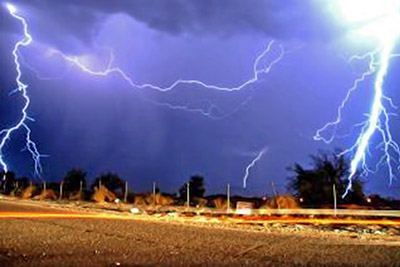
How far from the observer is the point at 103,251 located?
11.4 meters

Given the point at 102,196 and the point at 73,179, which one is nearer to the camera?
the point at 102,196

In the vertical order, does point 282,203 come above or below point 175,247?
above

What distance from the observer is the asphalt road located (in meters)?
10.3

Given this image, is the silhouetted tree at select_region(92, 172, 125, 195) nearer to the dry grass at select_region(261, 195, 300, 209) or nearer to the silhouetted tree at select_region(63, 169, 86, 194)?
the silhouetted tree at select_region(63, 169, 86, 194)

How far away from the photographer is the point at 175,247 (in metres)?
12.4

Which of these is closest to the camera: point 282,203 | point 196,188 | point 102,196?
point 282,203

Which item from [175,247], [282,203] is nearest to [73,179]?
[282,203]

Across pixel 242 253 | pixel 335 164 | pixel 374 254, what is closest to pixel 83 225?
pixel 242 253

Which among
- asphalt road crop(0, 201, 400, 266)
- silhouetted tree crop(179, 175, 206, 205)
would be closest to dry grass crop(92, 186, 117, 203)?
silhouetted tree crop(179, 175, 206, 205)

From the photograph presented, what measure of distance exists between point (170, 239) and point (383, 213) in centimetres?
1468

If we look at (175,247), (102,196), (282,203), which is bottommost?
(175,247)

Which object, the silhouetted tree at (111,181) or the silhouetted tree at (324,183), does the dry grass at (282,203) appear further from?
the silhouetted tree at (111,181)

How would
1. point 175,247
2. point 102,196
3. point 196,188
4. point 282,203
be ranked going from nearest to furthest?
point 175,247 → point 282,203 → point 102,196 → point 196,188

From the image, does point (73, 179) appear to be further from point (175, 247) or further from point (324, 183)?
point (175, 247)
